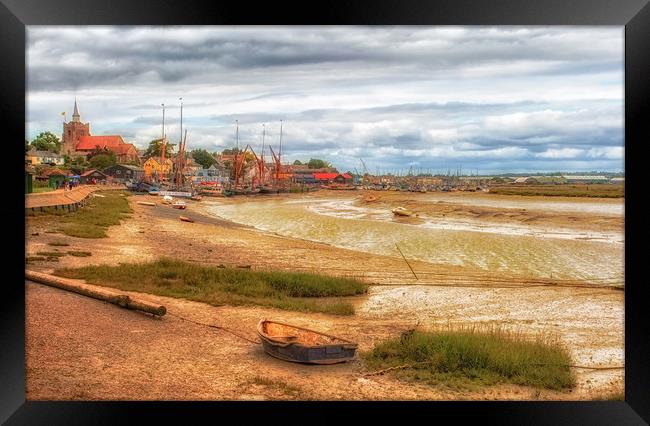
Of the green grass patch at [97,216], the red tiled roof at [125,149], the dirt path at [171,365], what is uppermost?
the red tiled roof at [125,149]

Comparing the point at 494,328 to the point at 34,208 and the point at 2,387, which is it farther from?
the point at 34,208

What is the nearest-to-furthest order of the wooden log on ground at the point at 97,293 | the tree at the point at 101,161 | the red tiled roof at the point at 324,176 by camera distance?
the wooden log on ground at the point at 97,293
the tree at the point at 101,161
the red tiled roof at the point at 324,176

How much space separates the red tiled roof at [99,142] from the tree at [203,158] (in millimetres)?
988

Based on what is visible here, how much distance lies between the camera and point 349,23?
5391 millimetres

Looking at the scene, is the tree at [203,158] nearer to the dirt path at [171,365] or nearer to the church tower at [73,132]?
the church tower at [73,132]

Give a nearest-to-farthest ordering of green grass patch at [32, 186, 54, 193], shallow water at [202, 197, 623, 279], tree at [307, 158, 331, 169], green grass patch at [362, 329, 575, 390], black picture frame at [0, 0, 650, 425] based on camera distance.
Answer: black picture frame at [0, 0, 650, 425] < green grass patch at [362, 329, 575, 390] < green grass patch at [32, 186, 54, 193] < shallow water at [202, 197, 623, 279] < tree at [307, 158, 331, 169]

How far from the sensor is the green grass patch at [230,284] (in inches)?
283

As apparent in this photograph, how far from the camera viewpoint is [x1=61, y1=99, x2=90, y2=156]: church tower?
7.03 m

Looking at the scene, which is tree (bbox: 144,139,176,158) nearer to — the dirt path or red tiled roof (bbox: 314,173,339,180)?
red tiled roof (bbox: 314,173,339,180)

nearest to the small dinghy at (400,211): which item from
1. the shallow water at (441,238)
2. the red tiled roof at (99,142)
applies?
the shallow water at (441,238)

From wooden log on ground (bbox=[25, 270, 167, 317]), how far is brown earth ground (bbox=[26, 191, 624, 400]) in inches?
3.6

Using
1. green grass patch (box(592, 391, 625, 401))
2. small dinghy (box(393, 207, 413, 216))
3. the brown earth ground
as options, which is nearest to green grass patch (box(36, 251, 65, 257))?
the brown earth ground

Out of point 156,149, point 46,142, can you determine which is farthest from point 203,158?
point 46,142

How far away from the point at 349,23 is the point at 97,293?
4133mm
